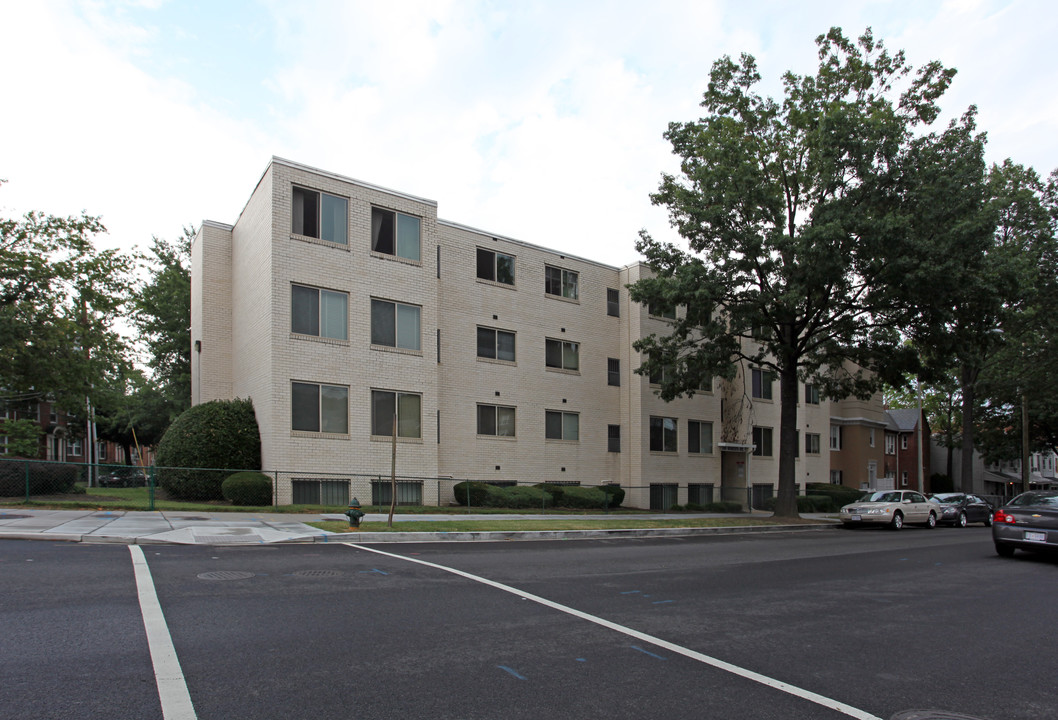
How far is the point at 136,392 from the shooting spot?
141ft

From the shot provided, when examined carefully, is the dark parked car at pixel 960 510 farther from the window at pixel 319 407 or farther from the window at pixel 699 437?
the window at pixel 319 407

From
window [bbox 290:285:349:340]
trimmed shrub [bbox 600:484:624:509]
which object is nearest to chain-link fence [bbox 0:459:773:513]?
trimmed shrub [bbox 600:484:624:509]

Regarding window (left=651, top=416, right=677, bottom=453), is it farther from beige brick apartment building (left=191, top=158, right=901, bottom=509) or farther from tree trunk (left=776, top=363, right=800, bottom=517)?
tree trunk (left=776, top=363, right=800, bottom=517)

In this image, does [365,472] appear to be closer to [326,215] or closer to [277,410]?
[277,410]

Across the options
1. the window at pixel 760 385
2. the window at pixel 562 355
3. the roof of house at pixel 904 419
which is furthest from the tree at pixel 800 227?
the roof of house at pixel 904 419

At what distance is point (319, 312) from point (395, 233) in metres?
4.09

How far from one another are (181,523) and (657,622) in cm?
1208

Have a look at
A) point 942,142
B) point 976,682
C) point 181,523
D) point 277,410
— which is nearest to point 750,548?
point 976,682

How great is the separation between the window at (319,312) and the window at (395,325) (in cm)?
106

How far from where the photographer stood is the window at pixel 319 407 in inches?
899

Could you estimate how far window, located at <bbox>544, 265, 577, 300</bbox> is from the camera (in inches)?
1221

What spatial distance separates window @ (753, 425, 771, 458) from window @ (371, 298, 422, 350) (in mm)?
20223

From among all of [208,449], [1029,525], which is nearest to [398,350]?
[208,449]

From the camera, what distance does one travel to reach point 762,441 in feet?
124
